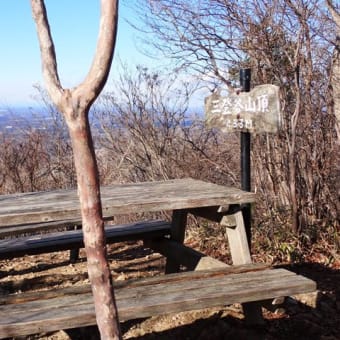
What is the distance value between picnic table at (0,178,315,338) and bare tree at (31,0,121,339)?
89 centimetres

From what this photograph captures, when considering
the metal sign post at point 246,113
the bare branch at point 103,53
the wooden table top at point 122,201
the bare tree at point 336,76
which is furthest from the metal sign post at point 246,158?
the bare branch at point 103,53

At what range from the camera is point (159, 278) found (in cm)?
286

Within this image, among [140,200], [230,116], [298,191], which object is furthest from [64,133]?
A: [140,200]

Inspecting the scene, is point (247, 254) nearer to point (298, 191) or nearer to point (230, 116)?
point (230, 116)

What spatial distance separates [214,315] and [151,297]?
0.95m

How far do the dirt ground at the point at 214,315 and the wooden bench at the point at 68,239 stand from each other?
15.2 inches

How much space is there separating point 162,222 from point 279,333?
1565 mm

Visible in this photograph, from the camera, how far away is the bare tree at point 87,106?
1452 millimetres

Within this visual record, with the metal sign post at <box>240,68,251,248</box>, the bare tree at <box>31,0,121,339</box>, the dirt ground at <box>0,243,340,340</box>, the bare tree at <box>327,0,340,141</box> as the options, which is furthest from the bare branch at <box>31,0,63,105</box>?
the bare tree at <box>327,0,340,141</box>

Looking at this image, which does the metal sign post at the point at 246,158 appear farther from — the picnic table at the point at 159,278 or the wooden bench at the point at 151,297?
the wooden bench at the point at 151,297

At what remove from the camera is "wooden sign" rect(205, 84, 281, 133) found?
3.45m

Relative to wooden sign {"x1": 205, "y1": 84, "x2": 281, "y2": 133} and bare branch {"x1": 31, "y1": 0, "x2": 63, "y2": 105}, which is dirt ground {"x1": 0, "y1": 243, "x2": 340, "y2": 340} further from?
bare branch {"x1": 31, "y1": 0, "x2": 63, "y2": 105}

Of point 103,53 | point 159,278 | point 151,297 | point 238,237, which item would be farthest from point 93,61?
point 238,237

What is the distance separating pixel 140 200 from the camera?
10.1ft
